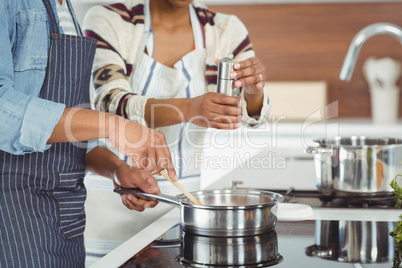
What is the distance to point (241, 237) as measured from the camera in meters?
1.08

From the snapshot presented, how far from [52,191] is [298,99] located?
2918mm

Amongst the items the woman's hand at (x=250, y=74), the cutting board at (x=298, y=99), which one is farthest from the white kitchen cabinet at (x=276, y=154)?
the woman's hand at (x=250, y=74)

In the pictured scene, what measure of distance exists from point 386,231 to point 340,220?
0.13 metres

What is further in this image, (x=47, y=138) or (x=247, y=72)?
(x=247, y=72)

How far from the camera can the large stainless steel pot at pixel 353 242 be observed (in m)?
0.98

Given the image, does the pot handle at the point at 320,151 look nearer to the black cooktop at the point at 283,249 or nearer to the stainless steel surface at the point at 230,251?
the black cooktop at the point at 283,249

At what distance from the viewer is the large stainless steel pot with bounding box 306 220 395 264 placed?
979 millimetres

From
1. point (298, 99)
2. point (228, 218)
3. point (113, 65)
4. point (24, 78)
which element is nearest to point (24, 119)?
point (24, 78)

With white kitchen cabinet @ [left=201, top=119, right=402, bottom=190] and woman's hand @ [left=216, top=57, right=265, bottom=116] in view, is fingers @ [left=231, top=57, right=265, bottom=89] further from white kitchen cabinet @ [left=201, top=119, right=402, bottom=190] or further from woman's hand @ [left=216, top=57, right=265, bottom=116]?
white kitchen cabinet @ [left=201, top=119, right=402, bottom=190]

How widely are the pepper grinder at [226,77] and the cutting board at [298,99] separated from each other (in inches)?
101

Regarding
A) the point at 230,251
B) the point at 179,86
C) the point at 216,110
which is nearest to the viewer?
the point at 230,251

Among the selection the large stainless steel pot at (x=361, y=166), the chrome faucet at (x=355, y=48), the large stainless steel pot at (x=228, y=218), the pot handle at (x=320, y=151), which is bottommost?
the large stainless steel pot at (x=228, y=218)

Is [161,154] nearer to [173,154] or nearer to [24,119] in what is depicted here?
[24,119]

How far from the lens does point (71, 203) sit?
4.17ft
